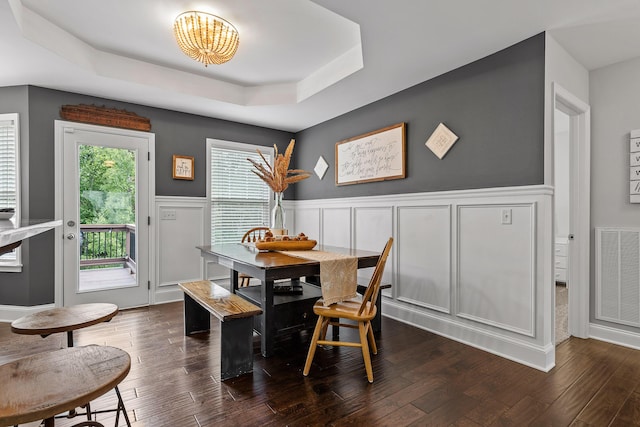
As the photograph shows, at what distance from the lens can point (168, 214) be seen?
4102 mm

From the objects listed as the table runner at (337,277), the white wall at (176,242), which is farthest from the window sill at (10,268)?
the table runner at (337,277)

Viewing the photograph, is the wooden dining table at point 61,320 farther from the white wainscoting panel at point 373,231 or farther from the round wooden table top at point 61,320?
the white wainscoting panel at point 373,231

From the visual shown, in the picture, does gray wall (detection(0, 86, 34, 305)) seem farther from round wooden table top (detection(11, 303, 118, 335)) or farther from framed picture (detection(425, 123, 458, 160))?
framed picture (detection(425, 123, 458, 160))

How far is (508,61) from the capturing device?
102 inches

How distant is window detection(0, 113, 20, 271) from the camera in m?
3.31

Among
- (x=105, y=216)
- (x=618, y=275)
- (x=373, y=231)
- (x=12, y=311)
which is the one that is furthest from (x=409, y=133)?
(x=12, y=311)

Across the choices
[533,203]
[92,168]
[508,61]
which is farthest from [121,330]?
[508,61]

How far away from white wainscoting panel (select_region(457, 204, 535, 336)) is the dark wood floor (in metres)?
0.34

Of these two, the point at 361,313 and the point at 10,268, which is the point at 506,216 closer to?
the point at 361,313

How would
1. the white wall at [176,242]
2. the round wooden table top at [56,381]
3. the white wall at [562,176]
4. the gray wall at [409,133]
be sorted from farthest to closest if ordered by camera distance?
the white wall at [562,176]
the white wall at [176,242]
the gray wall at [409,133]
the round wooden table top at [56,381]

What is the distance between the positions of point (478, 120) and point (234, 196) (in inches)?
129

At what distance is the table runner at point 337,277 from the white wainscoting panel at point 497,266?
3.80ft

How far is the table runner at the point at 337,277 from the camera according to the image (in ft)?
7.29

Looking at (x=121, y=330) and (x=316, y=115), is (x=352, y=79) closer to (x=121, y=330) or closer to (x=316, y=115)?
(x=316, y=115)
